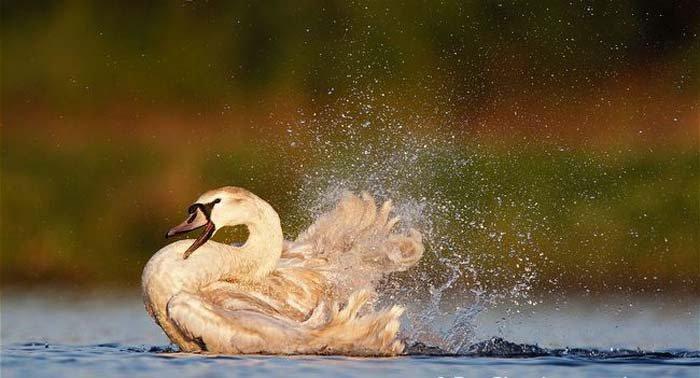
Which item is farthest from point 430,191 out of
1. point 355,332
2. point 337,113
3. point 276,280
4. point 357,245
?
point 355,332

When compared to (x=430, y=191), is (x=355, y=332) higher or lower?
lower

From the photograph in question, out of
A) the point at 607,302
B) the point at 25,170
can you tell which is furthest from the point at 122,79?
the point at 607,302

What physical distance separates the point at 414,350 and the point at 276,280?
3.60 ft

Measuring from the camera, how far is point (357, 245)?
13.1 m

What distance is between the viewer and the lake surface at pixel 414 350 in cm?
1175

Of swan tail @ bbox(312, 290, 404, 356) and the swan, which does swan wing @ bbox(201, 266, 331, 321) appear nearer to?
the swan

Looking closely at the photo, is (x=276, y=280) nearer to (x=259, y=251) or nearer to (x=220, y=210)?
(x=259, y=251)

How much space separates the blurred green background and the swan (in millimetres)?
3858

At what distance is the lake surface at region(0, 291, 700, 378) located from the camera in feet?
38.5

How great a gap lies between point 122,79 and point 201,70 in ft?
3.07

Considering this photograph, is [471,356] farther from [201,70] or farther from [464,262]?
[201,70]

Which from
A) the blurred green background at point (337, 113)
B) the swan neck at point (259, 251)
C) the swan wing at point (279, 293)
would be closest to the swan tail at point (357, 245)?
the swan wing at point (279, 293)

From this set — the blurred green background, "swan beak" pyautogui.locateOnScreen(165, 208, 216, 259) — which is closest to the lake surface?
"swan beak" pyautogui.locateOnScreen(165, 208, 216, 259)

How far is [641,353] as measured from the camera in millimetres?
12820
